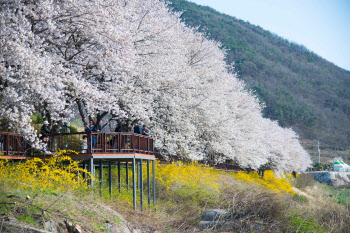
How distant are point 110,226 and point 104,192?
4.15m

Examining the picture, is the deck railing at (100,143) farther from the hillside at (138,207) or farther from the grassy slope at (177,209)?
the grassy slope at (177,209)

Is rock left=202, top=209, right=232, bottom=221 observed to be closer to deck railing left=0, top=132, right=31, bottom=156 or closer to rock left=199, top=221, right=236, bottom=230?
rock left=199, top=221, right=236, bottom=230

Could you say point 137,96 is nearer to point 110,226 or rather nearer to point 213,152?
point 110,226

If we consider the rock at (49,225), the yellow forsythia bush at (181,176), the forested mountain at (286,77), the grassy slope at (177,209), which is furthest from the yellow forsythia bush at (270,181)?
the forested mountain at (286,77)

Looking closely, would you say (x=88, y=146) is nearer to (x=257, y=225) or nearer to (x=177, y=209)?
(x=177, y=209)

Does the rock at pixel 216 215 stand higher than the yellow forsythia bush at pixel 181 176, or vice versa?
the yellow forsythia bush at pixel 181 176

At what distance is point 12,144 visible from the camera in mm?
16531

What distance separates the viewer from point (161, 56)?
2269 centimetres

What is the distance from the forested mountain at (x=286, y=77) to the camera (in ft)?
431

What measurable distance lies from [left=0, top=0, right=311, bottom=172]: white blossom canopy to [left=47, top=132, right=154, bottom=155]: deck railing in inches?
37.2

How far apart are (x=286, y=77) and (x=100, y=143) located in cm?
15763

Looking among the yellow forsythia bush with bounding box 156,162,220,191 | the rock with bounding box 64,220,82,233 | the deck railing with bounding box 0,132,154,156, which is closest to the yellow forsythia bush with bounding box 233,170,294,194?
the yellow forsythia bush with bounding box 156,162,220,191

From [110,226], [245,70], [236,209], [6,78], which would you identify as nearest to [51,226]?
[110,226]

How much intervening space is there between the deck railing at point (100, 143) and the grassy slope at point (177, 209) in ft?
5.32
